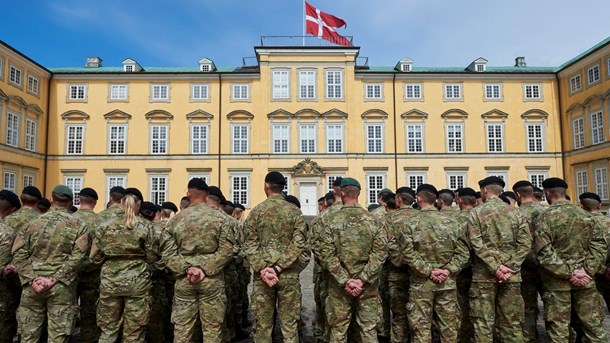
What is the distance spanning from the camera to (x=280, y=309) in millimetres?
5812

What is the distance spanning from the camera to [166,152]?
33.5 metres

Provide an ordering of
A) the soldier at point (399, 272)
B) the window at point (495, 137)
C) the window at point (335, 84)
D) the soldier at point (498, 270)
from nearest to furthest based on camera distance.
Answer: the soldier at point (498, 270) < the soldier at point (399, 272) < the window at point (335, 84) < the window at point (495, 137)

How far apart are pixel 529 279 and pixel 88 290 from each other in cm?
697

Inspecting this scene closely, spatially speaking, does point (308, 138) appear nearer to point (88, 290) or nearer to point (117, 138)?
point (117, 138)

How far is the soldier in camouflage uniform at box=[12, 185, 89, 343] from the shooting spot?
223 inches

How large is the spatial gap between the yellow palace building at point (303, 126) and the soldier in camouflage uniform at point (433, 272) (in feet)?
87.0

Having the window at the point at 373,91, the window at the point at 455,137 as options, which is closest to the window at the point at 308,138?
the window at the point at 373,91

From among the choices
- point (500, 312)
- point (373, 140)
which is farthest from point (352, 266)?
point (373, 140)

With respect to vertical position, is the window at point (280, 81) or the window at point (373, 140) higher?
the window at point (280, 81)

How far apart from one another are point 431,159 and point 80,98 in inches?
1094

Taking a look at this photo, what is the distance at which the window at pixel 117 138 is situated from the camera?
110 feet

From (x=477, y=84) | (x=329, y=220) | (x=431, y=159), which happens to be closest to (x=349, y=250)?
(x=329, y=220)

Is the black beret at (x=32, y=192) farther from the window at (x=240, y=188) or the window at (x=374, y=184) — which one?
the window at (x=374, y=184)

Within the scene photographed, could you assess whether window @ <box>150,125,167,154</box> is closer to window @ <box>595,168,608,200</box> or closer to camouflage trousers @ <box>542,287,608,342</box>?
camouflage trousers @ <box>542,287,608,342</box>
